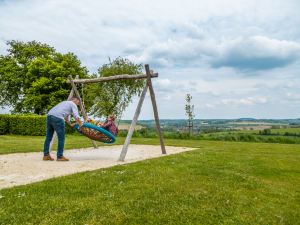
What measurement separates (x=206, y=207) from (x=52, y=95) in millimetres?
32871

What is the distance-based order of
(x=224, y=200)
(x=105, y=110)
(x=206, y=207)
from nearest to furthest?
(x=206, y=207)
(x=224, y=200)
(x=105, y=110)

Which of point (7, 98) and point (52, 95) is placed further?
point (7, 98)

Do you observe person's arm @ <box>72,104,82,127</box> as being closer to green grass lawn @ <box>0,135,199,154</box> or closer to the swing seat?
the swing seat

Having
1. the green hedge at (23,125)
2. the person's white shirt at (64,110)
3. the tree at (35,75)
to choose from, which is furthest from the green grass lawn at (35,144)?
the tree at (35,75)

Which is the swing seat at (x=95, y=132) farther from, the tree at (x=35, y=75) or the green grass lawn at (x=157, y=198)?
the tree at (x=35, y=75)

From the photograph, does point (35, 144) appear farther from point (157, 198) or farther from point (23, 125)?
point (157, 198)

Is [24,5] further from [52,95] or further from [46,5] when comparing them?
[52,95]

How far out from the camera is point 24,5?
1658cm

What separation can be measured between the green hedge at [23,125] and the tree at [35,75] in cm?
823

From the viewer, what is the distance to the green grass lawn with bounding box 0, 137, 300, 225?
14.7 ft

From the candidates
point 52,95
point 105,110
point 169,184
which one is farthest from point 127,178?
point 52,95

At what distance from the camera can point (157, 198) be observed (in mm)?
5387

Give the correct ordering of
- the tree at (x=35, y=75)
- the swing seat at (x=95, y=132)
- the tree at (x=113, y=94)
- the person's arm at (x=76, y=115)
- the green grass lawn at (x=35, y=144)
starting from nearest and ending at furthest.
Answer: the person's arm at (x=76, y=115), the swing seat at (x=95, y=132), the green grass lawn at (x=35, y=144), the tree at (x=113, y=94), the tree at (x=35, y=75)

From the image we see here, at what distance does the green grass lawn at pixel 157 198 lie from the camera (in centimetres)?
448
